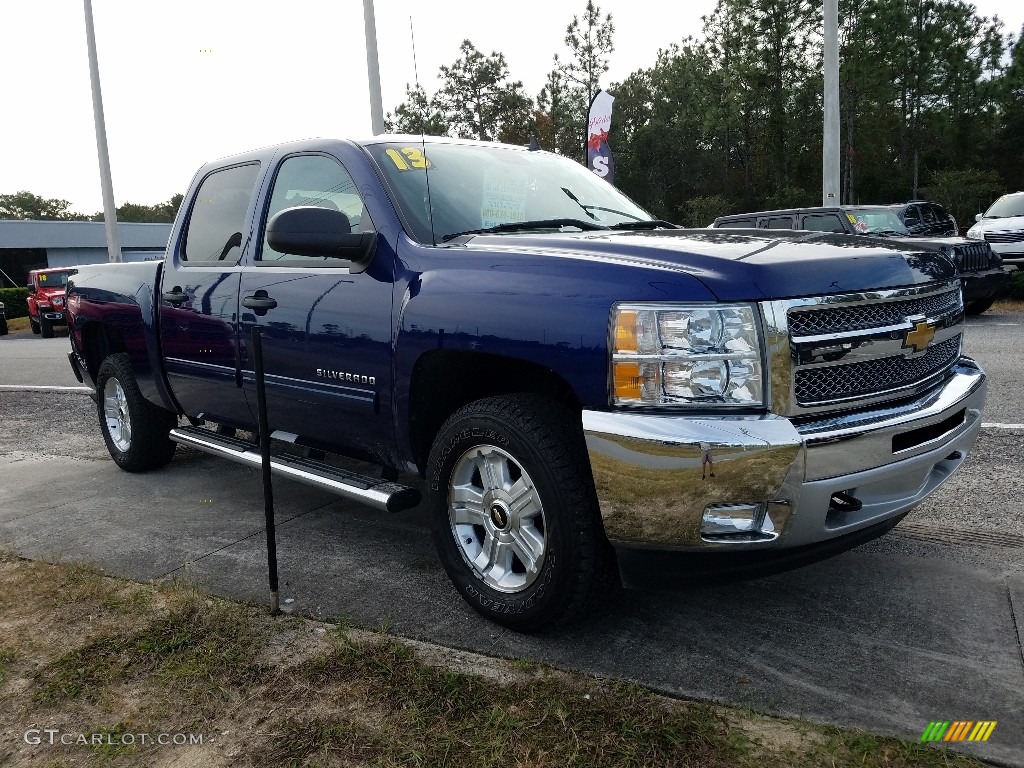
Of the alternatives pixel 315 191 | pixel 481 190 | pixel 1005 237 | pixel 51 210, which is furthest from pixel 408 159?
pixel 51 210

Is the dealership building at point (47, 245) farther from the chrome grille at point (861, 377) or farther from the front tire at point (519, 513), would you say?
the chrome grille at point (861, 377)

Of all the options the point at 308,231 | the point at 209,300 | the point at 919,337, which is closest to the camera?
the point at 919,337

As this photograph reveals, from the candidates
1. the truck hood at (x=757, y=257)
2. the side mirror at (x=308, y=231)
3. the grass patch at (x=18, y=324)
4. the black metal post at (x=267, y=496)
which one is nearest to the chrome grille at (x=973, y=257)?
the truck hood at (x=757, y=257)

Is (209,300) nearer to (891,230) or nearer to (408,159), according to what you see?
(408,159)

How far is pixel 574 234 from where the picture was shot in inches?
131

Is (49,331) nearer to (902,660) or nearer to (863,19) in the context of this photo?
(902,660)

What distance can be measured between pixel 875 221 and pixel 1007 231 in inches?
138

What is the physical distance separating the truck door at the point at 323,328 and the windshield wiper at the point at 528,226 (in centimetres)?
31

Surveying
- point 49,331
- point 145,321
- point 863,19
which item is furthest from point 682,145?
point 145,321

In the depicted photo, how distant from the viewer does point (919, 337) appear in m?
2.87

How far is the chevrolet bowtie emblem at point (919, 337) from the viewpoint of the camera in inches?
111

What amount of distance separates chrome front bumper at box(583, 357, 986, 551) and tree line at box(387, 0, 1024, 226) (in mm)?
32247

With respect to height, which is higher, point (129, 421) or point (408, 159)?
point (408, 159)

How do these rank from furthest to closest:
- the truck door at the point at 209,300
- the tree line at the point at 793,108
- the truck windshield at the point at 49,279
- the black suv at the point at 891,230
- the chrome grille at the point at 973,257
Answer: the tree line at the point at 793,108 < the truck windshield at the point at 49,279 < the black suv at the point at 891,230 < the chrome grille at the point at 973,257 < the truck door at the point at 209,300
